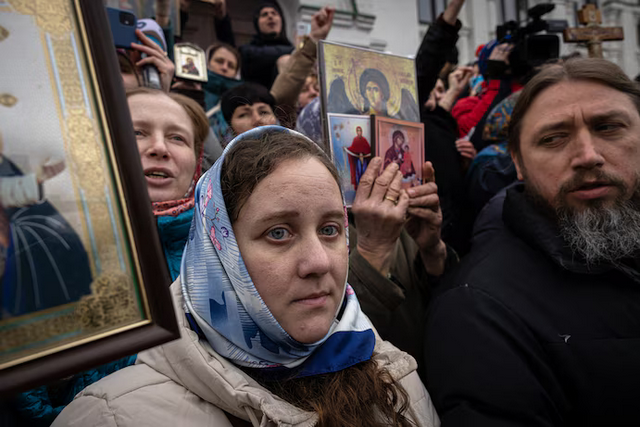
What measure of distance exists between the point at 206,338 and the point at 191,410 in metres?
0.19

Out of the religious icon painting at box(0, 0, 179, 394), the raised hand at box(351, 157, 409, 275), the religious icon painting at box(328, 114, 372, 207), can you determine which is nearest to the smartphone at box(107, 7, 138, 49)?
the religious icon painting at box(328, 114, 372, 207)

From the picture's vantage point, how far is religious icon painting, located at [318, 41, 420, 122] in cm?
181

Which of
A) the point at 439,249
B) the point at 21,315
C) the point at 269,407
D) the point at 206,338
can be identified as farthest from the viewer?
the point at 439,249

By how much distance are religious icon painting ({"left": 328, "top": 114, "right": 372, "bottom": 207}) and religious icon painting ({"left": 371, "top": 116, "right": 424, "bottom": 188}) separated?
0.05 metres

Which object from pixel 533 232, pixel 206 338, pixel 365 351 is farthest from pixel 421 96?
pixel 206 338

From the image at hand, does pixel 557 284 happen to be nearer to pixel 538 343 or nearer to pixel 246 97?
pixel 538 343

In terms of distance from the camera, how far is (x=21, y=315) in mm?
617

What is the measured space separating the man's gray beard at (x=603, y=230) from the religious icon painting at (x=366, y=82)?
0.85 metres

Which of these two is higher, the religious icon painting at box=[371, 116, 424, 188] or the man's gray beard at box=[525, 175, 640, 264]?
the religious icon painting at box=[371, 116, 424, 188]

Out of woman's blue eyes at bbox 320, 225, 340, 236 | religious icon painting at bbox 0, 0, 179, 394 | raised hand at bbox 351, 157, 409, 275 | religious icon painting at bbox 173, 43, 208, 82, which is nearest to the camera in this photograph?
religious icon painting at bbox 0, 0, 179, 394

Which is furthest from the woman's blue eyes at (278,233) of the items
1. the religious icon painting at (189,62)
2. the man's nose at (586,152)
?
the religious icon painting at (189,62)

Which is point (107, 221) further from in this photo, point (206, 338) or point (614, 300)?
point (614, 300)

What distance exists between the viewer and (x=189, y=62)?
279 centimetres

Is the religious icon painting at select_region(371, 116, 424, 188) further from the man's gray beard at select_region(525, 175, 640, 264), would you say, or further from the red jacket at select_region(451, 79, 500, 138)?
the red jacket at select_region(451, 79, 500, 138)
